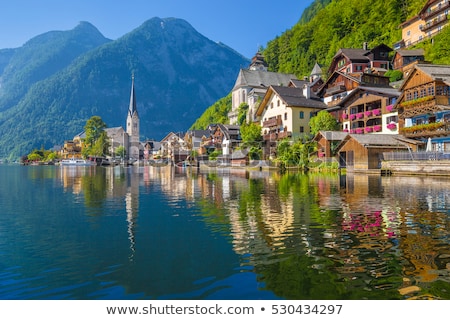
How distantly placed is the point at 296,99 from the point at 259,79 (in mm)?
54052

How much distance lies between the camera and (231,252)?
13.5 metres

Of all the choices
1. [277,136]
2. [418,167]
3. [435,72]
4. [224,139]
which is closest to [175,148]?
[224,139]

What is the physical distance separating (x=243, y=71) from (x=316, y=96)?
52074mm

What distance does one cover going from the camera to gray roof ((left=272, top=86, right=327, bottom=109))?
278 ft

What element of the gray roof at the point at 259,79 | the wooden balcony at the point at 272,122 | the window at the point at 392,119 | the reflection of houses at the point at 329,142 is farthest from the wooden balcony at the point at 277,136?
the gray roof at the point at 259,79

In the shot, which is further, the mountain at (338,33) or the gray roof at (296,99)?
the mountain at (338,33)

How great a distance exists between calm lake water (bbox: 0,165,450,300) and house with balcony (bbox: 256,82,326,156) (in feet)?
199

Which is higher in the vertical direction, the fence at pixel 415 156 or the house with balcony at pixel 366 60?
the house with balcony at pixel 366 60

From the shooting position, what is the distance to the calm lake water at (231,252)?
9875 millimetres

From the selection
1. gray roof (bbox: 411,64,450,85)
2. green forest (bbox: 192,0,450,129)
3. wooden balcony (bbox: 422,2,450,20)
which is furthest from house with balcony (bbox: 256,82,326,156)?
wooden balcony (bbox: 422,2,450,20)

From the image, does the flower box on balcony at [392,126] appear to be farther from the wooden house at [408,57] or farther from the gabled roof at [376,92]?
the wooden house at [408,57]

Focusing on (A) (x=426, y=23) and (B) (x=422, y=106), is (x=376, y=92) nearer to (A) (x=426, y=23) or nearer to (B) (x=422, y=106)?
(B) (x=422, y=106)

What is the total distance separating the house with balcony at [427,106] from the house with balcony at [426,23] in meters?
42.7
